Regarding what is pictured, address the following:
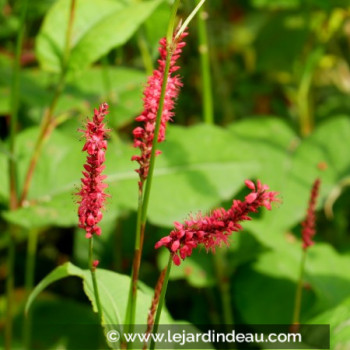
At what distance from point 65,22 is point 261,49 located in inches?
39.2

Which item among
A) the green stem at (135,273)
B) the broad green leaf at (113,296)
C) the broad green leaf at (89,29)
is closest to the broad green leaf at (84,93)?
the broad green leaf at (89,29)

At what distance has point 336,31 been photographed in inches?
73.0

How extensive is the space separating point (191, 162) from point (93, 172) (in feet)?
2.34

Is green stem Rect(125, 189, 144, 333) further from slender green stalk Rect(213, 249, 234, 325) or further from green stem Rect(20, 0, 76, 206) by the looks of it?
slender green stalk Rect(213, 249, 234, 325)

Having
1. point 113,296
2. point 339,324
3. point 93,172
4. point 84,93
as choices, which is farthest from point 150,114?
point 84,93

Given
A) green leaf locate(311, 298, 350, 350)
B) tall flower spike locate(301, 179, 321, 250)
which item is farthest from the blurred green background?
tall flower spike locate(301, 179, 321, 250)

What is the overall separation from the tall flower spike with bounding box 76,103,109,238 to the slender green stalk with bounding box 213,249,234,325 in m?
0.76

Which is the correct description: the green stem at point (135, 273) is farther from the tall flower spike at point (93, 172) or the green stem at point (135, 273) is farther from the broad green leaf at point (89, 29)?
the broad green leaf at point (89, 29)

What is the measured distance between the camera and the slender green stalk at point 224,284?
1.28 metres

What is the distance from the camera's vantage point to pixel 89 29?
1.04m

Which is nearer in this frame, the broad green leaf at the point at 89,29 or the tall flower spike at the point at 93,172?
the tall flower spike at the point at 93,172

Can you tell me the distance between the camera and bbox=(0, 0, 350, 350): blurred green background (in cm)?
107

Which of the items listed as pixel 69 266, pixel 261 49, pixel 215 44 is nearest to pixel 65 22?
pixel 69 266

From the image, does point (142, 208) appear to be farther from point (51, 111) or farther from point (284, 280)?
point (284, 280)
